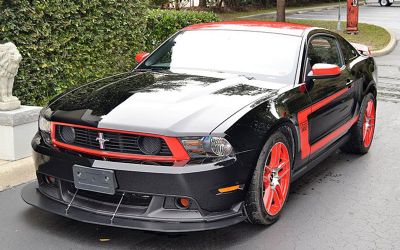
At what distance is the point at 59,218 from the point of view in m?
4.39

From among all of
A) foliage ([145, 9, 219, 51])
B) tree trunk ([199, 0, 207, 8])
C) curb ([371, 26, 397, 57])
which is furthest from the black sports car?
tree trunk ([199, 0, 207, 8])

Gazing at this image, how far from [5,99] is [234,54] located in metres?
2.35

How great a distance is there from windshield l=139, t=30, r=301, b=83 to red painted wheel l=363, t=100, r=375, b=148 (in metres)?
1.66

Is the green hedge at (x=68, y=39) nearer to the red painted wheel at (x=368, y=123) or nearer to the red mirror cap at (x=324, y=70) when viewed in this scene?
the red mirror cap at (x=324, y=70)

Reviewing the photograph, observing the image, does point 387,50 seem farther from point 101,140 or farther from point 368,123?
point 101,140

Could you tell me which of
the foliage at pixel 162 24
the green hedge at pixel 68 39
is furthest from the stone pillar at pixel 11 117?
the foliage at pixel 162 24

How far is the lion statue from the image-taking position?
18.1ft

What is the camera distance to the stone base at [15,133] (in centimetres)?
557

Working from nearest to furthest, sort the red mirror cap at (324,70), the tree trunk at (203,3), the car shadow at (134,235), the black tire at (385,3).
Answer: the car shadow at (134,235)
the red mirror cap at (324,70)
the tree trunk at (203,3)
the black tire at (385,3)

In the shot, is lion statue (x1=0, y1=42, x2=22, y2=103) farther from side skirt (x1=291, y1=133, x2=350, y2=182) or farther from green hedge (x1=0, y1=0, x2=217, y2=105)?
side skirt (x1=291, y1=133, x2=350, y2=182)

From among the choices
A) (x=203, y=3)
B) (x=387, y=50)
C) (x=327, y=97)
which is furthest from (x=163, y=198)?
(x=203, y=3)

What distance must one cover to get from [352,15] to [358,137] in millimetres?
14369

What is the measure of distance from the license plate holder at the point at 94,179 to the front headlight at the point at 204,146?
1.75ft

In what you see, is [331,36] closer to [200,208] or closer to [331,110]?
[331,110]
